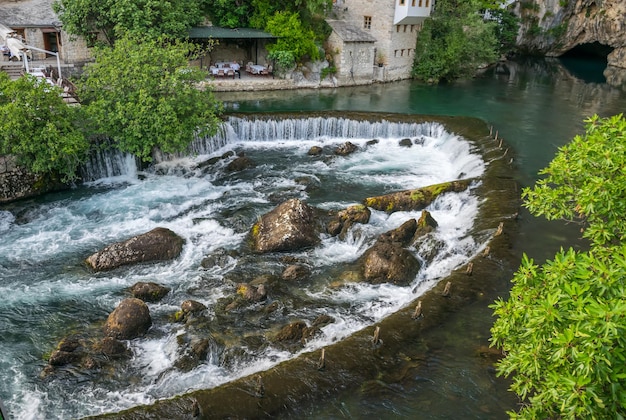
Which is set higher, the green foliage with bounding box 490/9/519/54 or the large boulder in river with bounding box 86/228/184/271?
the green foliage with bounding box 490/9/519/54

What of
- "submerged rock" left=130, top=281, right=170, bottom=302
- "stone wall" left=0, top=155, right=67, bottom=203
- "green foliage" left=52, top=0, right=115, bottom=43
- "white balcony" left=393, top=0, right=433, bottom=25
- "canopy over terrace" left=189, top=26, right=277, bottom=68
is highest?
"white balcony" left=393, top=0, right=433, bottom=25

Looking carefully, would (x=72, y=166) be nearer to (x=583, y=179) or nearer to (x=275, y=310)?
(x=275, y=310)

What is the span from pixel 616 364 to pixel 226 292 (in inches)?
455

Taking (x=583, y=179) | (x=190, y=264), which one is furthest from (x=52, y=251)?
(x=583, y=179)

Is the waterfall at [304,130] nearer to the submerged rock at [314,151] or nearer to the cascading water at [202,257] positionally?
the cascading water at [202,257]

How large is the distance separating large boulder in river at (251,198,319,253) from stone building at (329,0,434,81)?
77.7 feet

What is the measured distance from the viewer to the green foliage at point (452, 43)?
4191 centimetres

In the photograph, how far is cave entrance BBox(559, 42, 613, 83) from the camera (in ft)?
167

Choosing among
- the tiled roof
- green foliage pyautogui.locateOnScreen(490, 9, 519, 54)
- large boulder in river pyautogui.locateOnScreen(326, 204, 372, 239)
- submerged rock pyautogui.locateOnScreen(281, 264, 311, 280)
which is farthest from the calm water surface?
large boulder in river pyautogui.locateOnScreen(326, 204, 372, 239)

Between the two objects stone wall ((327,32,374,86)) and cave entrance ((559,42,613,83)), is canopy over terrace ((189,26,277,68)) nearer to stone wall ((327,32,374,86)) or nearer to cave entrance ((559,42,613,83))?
stone wall ((327,32,374,86))

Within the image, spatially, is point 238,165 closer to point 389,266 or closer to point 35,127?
point 35,127

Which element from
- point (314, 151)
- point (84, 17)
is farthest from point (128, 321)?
point (84, 17)

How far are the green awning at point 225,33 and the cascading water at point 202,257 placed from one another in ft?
36.1

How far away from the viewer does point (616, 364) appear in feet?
19.0
